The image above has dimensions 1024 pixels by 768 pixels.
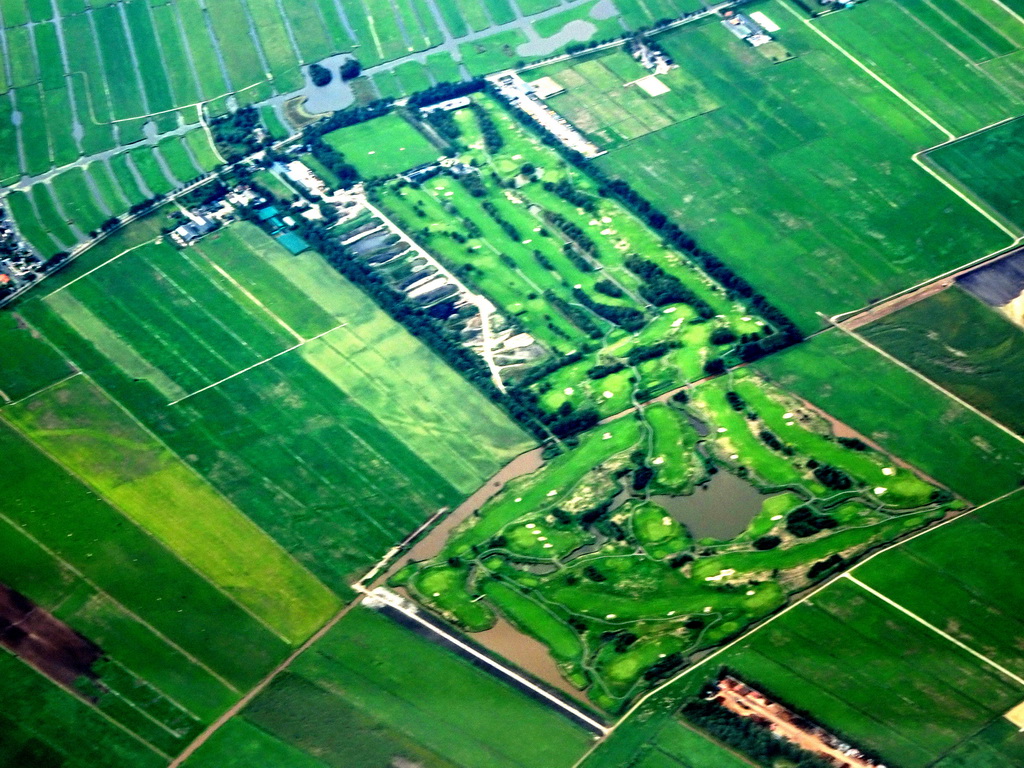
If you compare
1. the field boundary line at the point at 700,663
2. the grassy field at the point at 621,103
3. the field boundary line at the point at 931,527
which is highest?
the grassy field at the point at 621,103

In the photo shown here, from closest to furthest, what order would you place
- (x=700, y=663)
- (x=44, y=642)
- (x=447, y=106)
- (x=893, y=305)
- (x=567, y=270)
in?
(x=700, y=663)
(x=44, y=642)
(x=893, y=305)
(x=567, y=270)
(x=447, y=106)

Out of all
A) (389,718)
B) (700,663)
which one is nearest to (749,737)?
(700,663)

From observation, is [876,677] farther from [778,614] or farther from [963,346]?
[963,346]

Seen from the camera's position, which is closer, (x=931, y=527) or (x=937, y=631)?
(x=937, y=631)

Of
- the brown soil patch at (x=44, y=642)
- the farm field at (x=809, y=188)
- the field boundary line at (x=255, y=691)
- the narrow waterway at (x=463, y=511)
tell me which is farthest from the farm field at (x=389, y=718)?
the farm field at (x=809, y=188)

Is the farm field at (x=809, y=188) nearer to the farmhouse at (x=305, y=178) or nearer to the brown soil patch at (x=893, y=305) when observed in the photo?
the brown soil patch at (x=893, y=305)

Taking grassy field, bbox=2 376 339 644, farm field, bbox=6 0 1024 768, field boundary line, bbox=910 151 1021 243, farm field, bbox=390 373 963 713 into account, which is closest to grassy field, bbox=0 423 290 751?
farm field, bbox=6 0 1024 768
